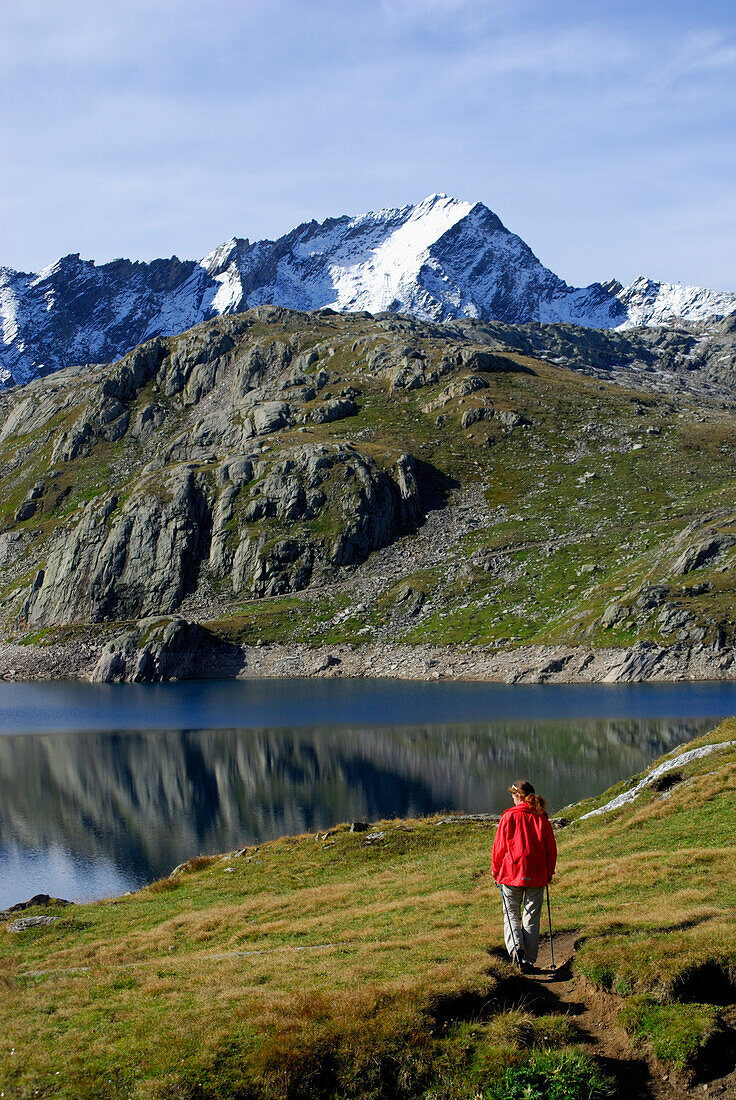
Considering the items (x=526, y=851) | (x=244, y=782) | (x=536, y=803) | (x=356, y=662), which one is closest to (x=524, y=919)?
(x=526, y=851)

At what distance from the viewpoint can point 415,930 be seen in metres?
19.9

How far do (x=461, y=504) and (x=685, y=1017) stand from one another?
16005 cm

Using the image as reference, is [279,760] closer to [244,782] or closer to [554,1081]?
[244,782]

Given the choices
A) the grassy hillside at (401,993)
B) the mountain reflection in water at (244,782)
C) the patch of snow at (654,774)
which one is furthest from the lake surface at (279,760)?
the grassy hillside at (401,993)

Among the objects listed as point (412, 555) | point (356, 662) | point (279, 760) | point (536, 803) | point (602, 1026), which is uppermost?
point (412, 555)

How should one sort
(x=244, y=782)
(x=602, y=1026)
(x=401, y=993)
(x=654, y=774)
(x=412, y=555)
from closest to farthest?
(x=602, y=1026)
(x=401, y=993)
(x=654, y=774)
(x=244, y=782)
(x=412, y=555)

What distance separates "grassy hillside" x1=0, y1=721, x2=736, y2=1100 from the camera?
12109mm

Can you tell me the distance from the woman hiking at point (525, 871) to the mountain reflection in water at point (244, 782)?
1320 inches

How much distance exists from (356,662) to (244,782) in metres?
65.4

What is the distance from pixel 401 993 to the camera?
540 inches

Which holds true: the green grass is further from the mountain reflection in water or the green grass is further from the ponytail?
the mountain reflection in water

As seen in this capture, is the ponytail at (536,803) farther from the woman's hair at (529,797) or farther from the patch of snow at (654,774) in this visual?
the patch of snow at (654,774)

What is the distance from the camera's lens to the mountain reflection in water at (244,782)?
5122 centimetres

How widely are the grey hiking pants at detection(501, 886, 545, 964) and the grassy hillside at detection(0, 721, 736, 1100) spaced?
543 mm
